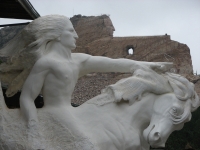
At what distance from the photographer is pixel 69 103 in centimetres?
244

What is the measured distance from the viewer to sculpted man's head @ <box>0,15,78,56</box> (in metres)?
2.46

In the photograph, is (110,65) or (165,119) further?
(110,65)

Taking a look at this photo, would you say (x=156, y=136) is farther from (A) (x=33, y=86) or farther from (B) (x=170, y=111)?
(A) (x=33, y=86)

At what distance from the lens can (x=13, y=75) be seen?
2.55 m

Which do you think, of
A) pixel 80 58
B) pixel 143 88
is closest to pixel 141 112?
pixel 143 88

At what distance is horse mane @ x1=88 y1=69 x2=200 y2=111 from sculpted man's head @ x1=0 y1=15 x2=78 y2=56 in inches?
15.2

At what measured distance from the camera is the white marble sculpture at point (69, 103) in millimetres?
2285

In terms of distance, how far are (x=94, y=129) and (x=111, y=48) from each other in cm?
1428

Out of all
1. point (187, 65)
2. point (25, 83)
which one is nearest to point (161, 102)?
point (25, 83)

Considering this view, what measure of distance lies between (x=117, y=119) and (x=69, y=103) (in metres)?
0.31

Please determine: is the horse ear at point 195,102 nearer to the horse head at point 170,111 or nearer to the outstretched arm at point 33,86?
the horse head at point 170,111

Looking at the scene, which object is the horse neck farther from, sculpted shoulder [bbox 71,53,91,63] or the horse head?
sculpted shoulder [bbox 71,53,91,63]

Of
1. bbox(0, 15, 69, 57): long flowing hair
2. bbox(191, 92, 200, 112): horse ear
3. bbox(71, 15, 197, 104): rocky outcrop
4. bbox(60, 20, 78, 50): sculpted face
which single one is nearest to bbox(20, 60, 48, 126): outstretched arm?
bbox(0, 15, 69, 57): long flowing hair

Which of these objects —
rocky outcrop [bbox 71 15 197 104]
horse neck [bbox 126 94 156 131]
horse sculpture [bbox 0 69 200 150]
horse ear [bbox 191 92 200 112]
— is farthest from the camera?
rocky outcrop [bbox 71 15 197 104]
